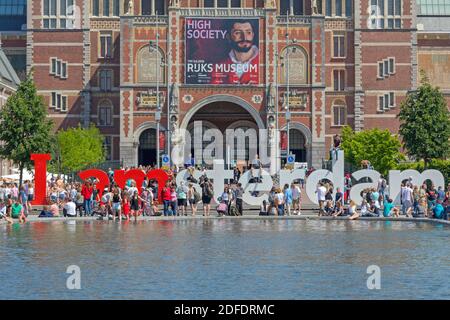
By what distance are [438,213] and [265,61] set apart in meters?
45.3

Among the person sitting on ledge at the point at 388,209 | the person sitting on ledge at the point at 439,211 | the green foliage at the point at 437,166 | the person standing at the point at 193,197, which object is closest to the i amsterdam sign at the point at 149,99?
the green foliage at the point at 437,166

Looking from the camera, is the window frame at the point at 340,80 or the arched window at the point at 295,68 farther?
the window frame at the point at 340,80

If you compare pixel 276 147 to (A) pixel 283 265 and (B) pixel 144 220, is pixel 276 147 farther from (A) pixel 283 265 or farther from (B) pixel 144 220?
(A) pixel 283 265

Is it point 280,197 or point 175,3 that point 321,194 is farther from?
point 175,3

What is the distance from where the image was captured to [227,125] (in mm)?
99812

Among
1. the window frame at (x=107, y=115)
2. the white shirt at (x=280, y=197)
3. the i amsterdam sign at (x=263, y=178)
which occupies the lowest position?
the white shirt at (x=280, y=197)

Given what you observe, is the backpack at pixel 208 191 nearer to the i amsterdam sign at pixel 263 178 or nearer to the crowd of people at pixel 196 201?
the crowd of people at pixel 196 201

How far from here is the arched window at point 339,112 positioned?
9819 cm

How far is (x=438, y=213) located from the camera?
Result: 164 ft

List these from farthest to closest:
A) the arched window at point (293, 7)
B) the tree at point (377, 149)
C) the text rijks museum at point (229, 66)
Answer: the arched window at point (293, 7) → the text rijks museum at point (229, 66) → the tree at point (377, 149)

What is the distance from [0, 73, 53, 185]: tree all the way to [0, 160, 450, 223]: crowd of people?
14.2 meters

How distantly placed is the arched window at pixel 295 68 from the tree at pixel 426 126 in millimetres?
14635

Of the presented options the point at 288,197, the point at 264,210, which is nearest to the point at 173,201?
the point at 264,210

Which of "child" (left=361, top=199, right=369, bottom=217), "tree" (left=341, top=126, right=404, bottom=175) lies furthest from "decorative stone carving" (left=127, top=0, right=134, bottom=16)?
"child" (left=361, top=199, right=369, bottom=217)
